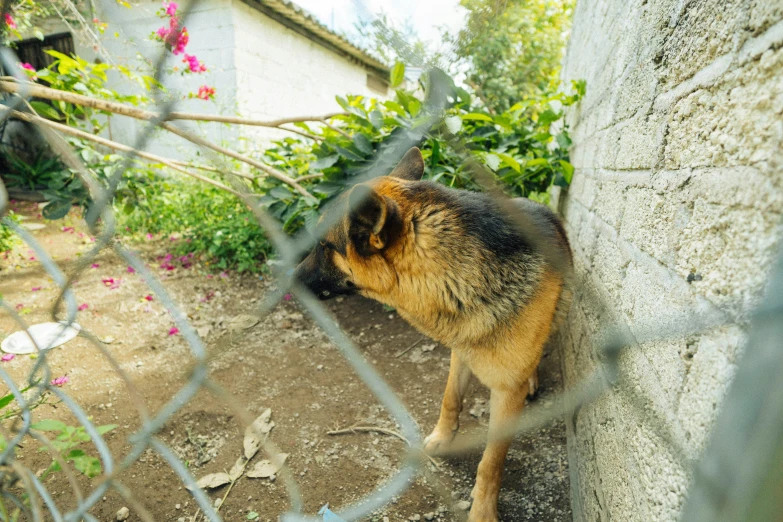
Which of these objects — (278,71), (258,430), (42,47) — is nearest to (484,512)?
(258,430)

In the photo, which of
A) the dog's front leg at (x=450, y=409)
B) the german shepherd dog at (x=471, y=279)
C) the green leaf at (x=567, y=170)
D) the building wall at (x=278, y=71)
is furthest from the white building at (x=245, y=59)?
the dog's front leg at (x=450, y=409)

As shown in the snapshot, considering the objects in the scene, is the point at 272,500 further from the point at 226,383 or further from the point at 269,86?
the point at 269,86

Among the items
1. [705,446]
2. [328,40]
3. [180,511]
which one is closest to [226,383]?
[180,511]

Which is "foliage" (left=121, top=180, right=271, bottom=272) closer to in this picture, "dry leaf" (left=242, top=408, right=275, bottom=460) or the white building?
the white building

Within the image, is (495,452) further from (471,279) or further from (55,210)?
(55,210)

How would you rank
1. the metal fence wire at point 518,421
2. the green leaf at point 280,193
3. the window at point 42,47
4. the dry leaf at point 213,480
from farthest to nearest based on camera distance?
1. the window at point 42,47
2. the green leaf at point 280,193
3. the dry leaf at point 213,480
4. the metal fence wire at point 518,421

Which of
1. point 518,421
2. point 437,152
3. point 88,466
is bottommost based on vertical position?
point 518,421

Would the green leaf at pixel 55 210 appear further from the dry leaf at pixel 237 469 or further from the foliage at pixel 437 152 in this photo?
the dry leaf at pixel 237 469

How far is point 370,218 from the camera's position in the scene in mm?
1660

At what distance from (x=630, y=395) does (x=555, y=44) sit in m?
13.7

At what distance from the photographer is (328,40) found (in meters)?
9.83

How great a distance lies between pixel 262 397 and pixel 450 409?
1497 millimetres

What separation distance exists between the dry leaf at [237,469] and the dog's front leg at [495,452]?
135cm

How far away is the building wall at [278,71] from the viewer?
7546 mm
